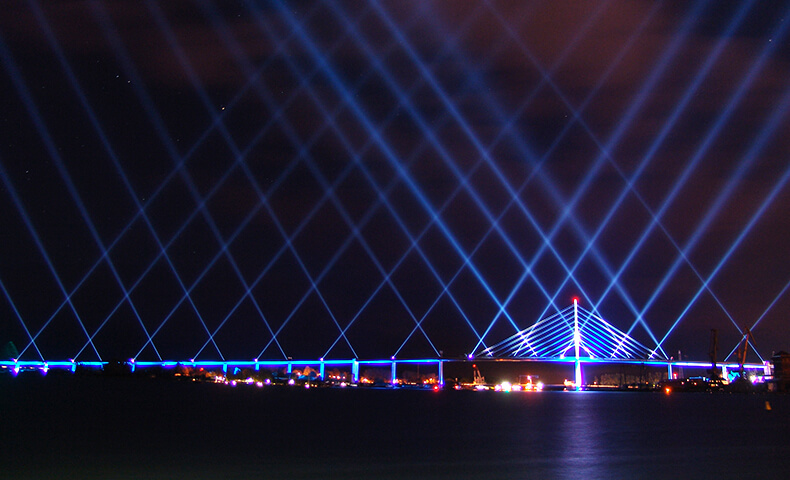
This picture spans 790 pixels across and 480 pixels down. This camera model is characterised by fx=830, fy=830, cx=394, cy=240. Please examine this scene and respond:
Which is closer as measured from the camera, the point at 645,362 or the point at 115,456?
the point at 115,456

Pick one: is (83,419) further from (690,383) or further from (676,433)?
(690,383)

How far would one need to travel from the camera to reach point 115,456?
48.1ft

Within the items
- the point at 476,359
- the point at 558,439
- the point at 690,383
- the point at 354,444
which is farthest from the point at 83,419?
the point at 690,383

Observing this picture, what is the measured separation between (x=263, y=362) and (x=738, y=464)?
272ft

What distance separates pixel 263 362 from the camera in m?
93.9

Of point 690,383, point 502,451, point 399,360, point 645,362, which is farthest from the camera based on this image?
point 690,383

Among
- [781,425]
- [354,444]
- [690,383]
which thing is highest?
[354,444]

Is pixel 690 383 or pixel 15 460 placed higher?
pixel 15 460

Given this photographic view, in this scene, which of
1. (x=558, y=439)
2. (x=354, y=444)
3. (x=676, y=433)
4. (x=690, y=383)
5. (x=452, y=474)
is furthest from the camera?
(x=690, y=383)

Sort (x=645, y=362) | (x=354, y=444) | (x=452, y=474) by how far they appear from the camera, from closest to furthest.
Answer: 1. (x=452, y=474)
2. (x=354, y=444)
3. (x=645, y=362)

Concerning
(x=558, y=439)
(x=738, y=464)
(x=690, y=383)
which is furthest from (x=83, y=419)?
(x=690, y=383)

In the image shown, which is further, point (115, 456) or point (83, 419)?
point (83, 419)

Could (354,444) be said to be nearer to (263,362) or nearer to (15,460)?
(15,460)

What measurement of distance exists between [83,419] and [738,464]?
19.1m
